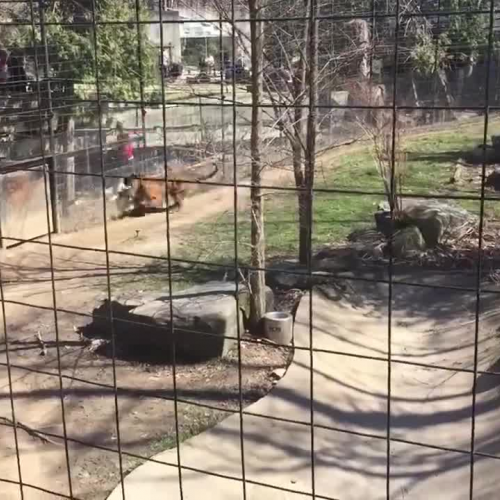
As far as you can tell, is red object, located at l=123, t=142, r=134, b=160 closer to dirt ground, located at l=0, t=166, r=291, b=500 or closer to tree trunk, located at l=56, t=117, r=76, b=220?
tree trunk, located at l=56, t=117, r=76, b=220

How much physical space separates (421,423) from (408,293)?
2971mm

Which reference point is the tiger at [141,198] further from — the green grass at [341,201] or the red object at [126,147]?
the green grass at [341,201]

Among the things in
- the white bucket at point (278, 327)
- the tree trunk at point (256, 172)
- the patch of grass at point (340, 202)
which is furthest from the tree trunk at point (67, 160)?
the white bucket at point (278, 327)

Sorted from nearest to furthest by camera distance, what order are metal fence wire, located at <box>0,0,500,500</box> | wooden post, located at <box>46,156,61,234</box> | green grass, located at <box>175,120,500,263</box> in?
metal fence wire, located at <box>0,0,500,500</box>
green grass, located at <box>175,120,500,263</box>
wooden post, located at <box>46,156,61,234</box>

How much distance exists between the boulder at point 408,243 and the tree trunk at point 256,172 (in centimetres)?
280

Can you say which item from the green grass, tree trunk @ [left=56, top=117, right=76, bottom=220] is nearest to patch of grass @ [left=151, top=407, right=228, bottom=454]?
the green grass

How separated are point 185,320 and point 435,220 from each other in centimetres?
467

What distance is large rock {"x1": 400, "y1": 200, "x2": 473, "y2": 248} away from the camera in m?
10.5

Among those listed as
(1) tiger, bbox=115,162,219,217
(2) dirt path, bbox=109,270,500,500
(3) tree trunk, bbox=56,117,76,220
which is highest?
(3) tree trunk, bbox=56,117,76,220

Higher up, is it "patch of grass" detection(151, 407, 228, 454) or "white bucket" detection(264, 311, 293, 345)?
"white bucket" detection(264, 311, 293, 345)

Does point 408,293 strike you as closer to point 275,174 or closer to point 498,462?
point 275,174

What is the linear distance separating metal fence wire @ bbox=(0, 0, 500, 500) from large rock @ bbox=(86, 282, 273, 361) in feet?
0.08

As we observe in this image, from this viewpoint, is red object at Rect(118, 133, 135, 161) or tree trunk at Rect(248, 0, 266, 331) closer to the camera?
tree trunk at Rect(248, 0, 266, 331)

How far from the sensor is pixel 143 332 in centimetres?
723
